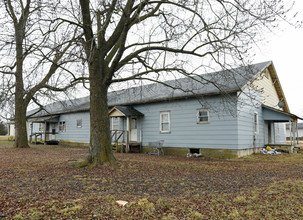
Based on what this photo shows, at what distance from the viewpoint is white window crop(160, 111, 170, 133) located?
15109mm

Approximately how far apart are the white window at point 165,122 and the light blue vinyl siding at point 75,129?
26.5 ft

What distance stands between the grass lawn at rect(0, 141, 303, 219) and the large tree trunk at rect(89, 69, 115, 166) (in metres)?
0.55

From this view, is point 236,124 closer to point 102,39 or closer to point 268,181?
point 268,181

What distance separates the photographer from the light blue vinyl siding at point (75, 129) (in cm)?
2102

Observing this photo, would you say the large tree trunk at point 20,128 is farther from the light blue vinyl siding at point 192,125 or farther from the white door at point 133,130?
the light blue vinyl siding at point 192,125

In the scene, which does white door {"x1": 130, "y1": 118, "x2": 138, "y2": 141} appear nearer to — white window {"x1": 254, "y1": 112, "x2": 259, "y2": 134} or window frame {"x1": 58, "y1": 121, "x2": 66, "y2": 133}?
white window {"x1": 254, "y1": 112, "x2": 259, "y2": 134}

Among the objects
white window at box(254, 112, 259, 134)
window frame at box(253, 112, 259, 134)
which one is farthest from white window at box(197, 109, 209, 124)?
white window at box(254, 112, 259, 134)

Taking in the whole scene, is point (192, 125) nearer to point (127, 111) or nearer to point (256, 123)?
point (256, 123)

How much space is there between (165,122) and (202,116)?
2.72m

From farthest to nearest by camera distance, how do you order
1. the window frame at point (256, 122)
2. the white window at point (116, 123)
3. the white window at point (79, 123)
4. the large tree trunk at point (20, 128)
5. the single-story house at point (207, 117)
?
the white window at point (79, 123) < the white window at point (116, 123) < the large tree trunk at point (20, 128) < the window frame at point (256, 122) < the single-story house at point (207, 117)

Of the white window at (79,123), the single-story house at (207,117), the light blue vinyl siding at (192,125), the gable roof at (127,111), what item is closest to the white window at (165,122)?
the single-story house at (207,117)

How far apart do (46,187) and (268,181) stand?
5.78 metres

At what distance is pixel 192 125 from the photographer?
13867mm

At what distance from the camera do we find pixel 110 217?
12.0ft
